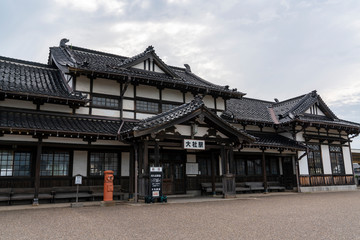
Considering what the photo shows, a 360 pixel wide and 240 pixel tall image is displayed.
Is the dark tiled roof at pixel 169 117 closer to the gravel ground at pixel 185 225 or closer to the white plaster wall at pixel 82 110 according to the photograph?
the white plaster wall at pixel 82 110

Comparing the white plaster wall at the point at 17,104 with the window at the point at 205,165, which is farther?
the window at the point at 205,165

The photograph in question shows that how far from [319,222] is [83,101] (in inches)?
408

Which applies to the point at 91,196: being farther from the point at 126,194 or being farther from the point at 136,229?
the point at 136,229

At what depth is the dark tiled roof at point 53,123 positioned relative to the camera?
454 inches

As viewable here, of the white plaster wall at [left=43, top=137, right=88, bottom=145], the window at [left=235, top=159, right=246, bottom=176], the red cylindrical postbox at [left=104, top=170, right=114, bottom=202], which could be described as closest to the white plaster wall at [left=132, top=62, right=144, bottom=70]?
the white plaster wall at [left=43, top=137, right=88, bottom=145]

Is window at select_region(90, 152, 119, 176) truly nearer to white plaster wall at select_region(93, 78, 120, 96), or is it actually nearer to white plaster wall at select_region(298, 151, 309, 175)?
white plaster wall at select_region(93, 78, 120, 96)

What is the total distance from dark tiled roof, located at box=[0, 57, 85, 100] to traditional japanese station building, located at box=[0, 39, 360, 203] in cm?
5

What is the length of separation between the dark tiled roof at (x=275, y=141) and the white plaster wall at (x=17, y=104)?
1200 cm

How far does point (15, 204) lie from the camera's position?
12.1m

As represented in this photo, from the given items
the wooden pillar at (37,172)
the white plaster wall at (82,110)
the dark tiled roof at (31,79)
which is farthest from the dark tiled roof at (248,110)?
Result: the wooden pillar at (37,172)

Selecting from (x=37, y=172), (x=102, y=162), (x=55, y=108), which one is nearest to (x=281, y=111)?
Result: (x=102, y=162)

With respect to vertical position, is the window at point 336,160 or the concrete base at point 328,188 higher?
the window at point 336,160

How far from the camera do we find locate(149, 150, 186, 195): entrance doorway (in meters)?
16.3

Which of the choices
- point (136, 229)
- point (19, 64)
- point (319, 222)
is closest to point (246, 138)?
point (319, 222)
